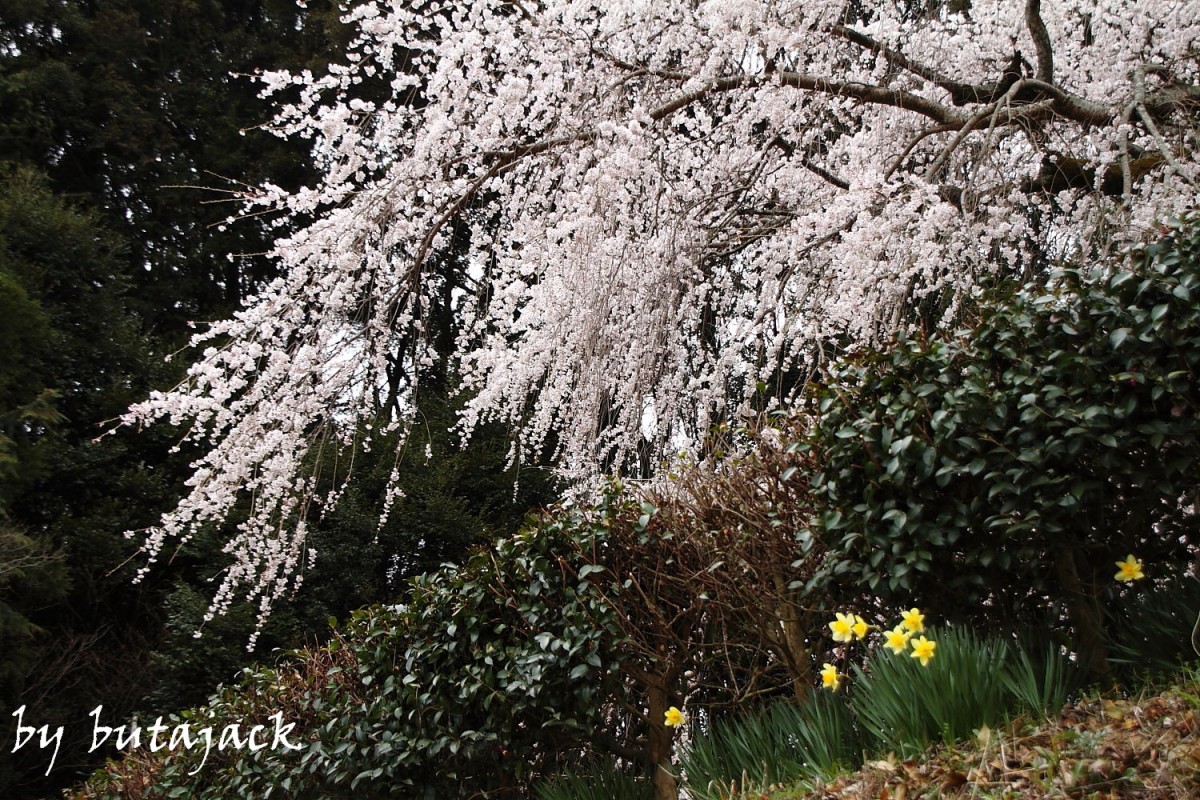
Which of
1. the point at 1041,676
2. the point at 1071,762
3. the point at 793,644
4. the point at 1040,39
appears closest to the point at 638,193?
the point at 1040,39

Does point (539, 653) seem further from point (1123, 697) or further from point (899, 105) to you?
point (899, 105)

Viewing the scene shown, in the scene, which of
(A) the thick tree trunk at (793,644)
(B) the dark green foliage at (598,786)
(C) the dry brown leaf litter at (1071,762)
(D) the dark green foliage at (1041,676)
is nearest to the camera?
(C) the dry brown leaf litter at (1071,762)

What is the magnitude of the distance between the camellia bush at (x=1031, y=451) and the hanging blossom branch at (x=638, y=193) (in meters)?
1.01

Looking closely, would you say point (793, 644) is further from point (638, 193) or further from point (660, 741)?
point (638, 193)

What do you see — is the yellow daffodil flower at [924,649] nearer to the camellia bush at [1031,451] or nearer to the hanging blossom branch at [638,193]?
the camellia bush at [1031,451]

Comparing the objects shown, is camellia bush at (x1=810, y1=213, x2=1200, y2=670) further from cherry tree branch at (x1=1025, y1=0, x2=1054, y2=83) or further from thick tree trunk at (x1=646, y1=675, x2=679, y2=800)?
cherry tree branch at (x1=1025, y1=0, x2=1054, y2=83)

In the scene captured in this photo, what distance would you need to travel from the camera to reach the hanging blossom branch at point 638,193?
143 inches

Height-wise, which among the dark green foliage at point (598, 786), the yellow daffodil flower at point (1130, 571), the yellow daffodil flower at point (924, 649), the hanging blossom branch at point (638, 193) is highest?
the hanging blossom branch at point (638, 193)

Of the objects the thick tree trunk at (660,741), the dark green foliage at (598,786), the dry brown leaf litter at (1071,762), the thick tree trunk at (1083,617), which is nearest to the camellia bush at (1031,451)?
the thick tree trunk at (1083,617)

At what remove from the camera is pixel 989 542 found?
2457 mm

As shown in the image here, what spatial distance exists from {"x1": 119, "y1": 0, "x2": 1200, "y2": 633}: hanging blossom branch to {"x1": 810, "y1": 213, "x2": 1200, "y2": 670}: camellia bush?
1012 millimetres

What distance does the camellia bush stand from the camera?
2219 millimetres

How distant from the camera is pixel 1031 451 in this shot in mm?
2266

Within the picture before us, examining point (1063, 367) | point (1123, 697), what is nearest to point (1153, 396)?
point (1063, 367)
